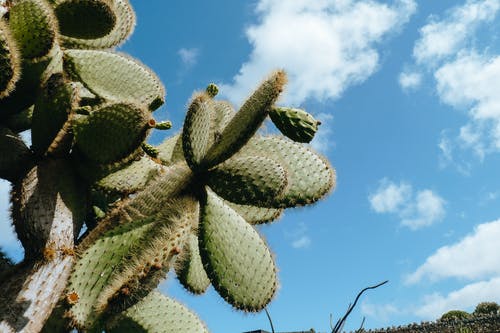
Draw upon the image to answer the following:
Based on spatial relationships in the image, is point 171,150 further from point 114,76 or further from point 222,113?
point 114,76

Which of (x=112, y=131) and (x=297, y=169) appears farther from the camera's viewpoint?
(x=297, y=169)

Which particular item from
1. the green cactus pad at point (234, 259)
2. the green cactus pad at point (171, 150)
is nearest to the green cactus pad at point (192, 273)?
the green cactus pad at point (171, 150)

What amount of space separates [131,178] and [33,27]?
0.79 m

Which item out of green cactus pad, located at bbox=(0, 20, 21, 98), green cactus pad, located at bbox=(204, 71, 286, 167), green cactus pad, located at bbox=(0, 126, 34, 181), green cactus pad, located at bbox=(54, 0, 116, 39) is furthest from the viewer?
green cactus pad, located at bbox=(54, 0, 116, 39)

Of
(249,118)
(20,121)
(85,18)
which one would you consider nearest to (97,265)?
(249,118)

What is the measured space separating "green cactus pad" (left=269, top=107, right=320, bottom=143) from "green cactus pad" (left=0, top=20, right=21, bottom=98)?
Result: 994mm

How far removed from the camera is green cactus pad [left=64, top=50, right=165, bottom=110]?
2.73 meters

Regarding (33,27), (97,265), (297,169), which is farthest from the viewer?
(297,169)

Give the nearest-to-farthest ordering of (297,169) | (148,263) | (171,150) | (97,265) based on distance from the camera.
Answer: (148,263) → (97,265) → (297,169) → (171,150)

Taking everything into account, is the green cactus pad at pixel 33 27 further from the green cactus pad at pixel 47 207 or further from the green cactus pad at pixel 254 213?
the green cactus pad at pixel 254 213

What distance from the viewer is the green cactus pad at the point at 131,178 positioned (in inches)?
99.9

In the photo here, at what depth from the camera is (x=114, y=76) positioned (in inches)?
110

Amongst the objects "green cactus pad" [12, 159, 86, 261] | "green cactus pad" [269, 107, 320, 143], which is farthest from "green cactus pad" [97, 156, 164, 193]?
"green cactus pad" [269, 107, 320, 143]

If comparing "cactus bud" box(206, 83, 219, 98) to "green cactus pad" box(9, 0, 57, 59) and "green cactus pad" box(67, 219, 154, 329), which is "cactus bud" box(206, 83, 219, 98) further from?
"green cactus pad" box(67, 219, 154, 329)
